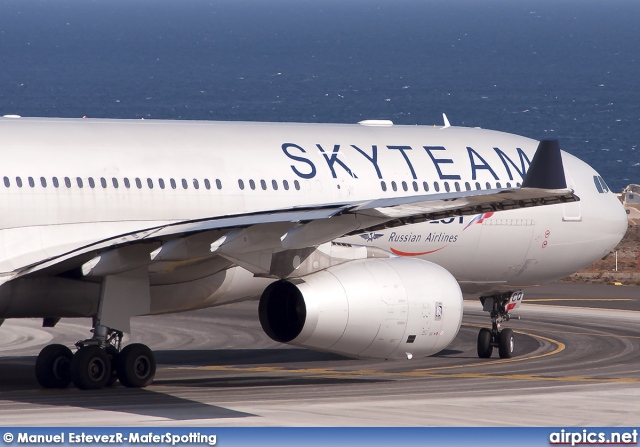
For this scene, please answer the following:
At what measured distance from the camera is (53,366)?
78.1 feet

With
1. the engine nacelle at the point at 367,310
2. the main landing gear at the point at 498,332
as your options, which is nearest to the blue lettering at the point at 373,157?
the engine nacelle at the point at 367,310

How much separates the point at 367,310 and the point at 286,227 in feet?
7.03

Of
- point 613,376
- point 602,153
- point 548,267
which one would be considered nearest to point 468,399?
point 613,376

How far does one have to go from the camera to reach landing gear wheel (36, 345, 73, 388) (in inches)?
938

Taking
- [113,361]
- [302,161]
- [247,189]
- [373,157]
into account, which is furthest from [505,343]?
[113,361]

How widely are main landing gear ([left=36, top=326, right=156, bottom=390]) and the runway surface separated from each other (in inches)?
9.9

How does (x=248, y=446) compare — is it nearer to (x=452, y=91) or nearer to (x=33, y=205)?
(x=33, y=205)

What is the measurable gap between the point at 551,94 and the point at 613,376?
172 metres

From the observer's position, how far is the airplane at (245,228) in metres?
20.4

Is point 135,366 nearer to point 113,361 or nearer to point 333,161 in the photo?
point 113,361

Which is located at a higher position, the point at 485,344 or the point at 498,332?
the point at 498,332

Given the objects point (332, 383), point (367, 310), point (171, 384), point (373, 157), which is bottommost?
point (171, 384)

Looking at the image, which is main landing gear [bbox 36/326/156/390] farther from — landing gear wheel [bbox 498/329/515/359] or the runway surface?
landing gear wheel [bbox 498/329/515/359]

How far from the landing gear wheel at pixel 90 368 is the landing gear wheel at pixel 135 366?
0.26m
